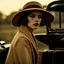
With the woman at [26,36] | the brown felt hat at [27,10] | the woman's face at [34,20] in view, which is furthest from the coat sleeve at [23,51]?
the brown felt hat at [27,10]

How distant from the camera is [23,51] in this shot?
437 cm

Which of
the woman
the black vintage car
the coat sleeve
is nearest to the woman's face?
the woman

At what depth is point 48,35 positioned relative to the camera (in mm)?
4887

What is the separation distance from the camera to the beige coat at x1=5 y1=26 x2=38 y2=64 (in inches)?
172

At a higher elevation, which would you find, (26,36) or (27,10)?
(27,10)

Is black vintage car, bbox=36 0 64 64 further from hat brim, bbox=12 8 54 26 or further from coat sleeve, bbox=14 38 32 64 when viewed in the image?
coat sleeve, bbox=14 38 32 64

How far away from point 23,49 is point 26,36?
8.5 inches

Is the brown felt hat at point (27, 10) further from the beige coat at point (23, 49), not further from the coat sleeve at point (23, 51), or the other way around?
the coat sleeve at point (23, 51)

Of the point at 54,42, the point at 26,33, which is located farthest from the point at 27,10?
the point at 54,42

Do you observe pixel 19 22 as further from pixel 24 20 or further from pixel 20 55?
pixel 20 55

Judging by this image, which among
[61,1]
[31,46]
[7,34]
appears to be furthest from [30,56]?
[7,34]

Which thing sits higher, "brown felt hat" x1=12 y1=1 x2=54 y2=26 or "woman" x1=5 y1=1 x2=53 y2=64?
"brown felt hat" x1=12 y1=1 x2=54 y2=26

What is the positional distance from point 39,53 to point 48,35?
0.27 m

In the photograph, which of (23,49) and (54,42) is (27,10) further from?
(54,42)
